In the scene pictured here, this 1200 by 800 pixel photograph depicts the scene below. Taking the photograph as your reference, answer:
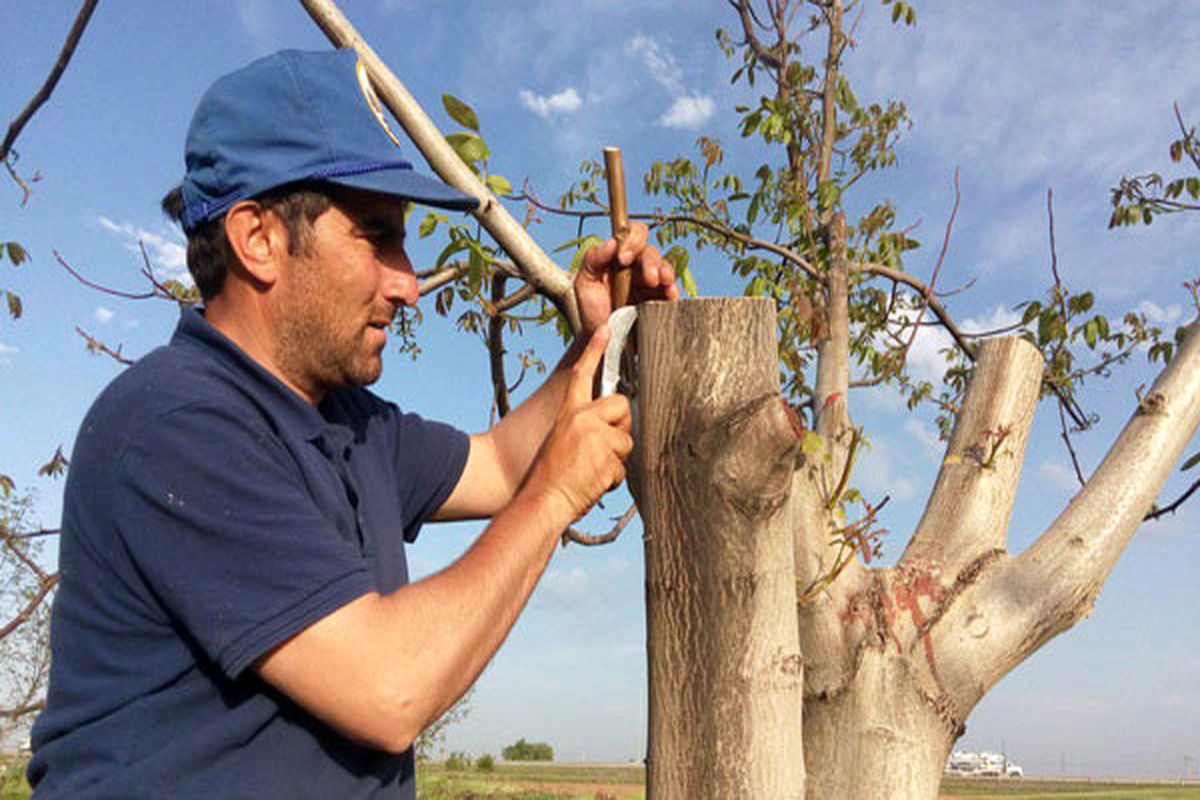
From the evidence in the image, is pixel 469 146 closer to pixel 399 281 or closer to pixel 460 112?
pixel 460 112

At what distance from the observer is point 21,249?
410cm

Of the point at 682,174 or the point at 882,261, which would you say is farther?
the point at 682,174

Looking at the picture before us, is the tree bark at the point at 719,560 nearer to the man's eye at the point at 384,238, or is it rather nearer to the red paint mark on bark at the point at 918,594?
the man's eye at the point at 384,238

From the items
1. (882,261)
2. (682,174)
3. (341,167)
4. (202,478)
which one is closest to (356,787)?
(202,478)

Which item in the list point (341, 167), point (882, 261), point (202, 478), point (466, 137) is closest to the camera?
point (202, 478)

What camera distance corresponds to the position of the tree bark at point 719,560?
A: 76.9 inches

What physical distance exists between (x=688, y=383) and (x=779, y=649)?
1.87ft

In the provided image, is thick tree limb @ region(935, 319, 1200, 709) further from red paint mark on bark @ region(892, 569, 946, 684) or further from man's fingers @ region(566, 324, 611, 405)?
man's fingers @ region(566, 324, 611, 405)

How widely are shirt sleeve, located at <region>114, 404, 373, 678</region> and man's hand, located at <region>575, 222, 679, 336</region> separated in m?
0.99

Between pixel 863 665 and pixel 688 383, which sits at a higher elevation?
pixel 688 383

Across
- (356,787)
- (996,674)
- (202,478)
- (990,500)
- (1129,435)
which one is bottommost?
(356,787)

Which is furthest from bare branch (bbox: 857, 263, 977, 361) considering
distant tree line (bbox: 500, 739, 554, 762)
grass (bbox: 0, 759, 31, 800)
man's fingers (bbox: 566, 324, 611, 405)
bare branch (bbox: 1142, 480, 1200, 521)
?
distant tree line (bbox: 500, 739, 554, 762)

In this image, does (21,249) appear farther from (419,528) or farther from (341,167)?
(341,167)

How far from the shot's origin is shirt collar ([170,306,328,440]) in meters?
1.88
